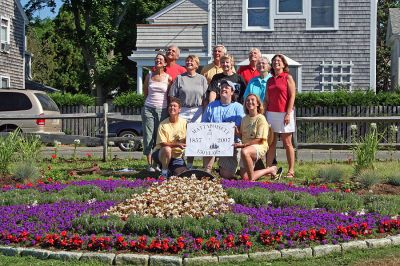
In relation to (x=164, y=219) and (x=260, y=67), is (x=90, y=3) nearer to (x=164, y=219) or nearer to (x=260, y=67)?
(x=260, y=67)

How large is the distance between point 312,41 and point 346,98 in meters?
3.50

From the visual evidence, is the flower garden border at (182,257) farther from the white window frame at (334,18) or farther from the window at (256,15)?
the window at (256,15)

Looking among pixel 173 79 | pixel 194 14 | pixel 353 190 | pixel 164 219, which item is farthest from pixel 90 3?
pixel 164 219

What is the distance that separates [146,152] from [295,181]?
2561mm

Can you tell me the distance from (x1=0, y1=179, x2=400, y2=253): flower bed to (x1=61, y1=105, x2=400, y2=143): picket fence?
9.42 metres

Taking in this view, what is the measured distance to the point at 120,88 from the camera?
45.8m

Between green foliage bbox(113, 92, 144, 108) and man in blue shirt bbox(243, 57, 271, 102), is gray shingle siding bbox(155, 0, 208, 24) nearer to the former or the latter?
green foliage bbox(113, 92, 144, 108)

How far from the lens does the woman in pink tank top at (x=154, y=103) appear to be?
12773mm

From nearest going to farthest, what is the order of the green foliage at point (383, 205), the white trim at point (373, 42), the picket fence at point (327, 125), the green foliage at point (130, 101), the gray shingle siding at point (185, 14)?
the green foliage at point (383, 205) → the picket fence at point (327, 125) → the green foliage at point (130, 101) → the white trim at point (373, 42) → the gray shingle siding at point (185, 14)

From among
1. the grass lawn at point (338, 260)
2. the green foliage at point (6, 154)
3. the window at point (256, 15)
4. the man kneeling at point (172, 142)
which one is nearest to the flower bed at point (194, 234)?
the grass lawn at point (338, 260)

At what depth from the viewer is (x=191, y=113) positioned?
12.6 meters

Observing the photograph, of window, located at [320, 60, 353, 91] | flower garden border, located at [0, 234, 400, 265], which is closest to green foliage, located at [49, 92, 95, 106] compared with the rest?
window, located at [320, 60, 353, 91]

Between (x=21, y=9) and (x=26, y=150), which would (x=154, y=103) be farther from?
(x=21, y=9)

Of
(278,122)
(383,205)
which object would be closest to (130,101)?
(278,122)
